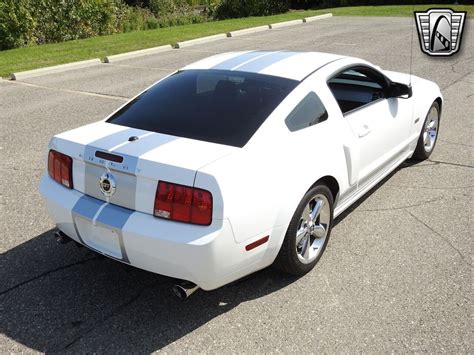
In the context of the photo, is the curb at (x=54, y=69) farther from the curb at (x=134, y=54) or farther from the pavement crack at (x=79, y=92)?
the pavement crack at (x=79, y=92)

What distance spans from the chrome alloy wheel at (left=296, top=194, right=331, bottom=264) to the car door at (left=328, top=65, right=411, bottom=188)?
611mm

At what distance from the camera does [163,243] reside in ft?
9.37

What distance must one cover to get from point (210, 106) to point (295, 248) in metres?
→ 1.16

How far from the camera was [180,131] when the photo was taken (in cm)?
339

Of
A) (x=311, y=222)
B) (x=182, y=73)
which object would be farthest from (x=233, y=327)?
(x=182, y=73)

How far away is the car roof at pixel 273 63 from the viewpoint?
152 inches

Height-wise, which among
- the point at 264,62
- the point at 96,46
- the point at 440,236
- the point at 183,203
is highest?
the point at 264,62

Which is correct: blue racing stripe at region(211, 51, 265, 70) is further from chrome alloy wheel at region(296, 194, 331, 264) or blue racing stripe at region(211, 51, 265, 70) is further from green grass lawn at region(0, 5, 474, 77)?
green grass lawn at region(0, 5, 474, 77)

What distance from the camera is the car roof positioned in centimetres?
385

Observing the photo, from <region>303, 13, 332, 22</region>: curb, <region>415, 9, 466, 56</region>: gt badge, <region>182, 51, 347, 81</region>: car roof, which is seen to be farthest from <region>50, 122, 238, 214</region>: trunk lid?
<region>303, 13, 332, 22</region>: curb

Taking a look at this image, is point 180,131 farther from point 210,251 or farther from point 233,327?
point 233,327

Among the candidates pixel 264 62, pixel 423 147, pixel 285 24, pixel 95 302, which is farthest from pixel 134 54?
pixel 95 302

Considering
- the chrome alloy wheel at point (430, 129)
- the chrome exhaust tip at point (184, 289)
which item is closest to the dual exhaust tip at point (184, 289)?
the chrome exhaust tip at point (184, 289)

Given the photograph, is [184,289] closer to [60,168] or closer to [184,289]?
[184,289]
